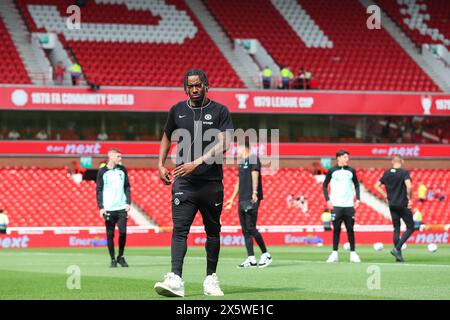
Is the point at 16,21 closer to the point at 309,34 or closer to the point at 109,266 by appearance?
the point at 309,34

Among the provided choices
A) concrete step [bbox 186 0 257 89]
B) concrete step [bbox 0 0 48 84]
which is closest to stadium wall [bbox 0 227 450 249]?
concrete step [bbox 0 0 48 84]

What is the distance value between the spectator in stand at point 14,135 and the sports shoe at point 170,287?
3156 centimetres

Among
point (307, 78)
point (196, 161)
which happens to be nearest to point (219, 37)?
point (307, 78)

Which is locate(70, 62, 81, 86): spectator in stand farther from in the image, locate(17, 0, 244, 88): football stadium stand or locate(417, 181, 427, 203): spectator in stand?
locate(417, 181, 427, 203): spectator in stand

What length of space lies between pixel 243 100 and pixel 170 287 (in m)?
32.5

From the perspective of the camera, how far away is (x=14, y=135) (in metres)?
41.7

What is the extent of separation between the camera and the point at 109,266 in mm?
18828

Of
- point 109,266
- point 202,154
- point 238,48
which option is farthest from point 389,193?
point 238,48

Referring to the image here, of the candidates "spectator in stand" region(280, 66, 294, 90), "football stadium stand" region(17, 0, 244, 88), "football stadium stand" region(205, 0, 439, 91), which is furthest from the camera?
"football stadium stand" region(205, 0, 439, 91)

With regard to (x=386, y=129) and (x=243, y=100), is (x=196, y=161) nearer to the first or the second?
(x=243, y=100)

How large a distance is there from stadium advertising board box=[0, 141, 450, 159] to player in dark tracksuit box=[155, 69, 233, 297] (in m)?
30.9

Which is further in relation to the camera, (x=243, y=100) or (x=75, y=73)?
(x=243, y=100)

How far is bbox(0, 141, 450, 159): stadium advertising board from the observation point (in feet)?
137

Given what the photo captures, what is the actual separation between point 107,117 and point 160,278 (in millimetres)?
28261
